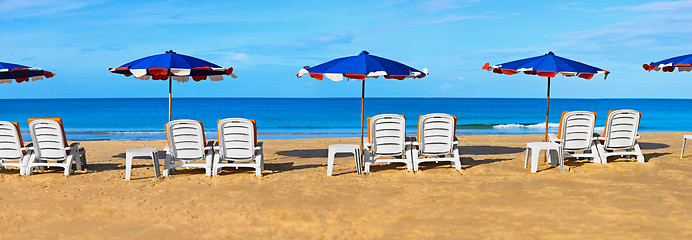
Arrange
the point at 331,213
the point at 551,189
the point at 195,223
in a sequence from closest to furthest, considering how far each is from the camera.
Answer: the point at 195,223 → the point at 331,213 → the point at 551,189

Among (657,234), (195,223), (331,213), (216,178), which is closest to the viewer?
(657,234)

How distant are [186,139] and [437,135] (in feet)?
11.2

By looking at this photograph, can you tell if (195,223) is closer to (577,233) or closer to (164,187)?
(164,187)

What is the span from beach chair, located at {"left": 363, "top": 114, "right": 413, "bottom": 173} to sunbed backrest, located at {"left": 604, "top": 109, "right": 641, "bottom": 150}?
305 centimetres

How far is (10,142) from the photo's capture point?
297 inches

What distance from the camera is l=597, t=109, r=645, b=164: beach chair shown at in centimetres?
818

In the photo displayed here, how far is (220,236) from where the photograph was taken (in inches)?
171

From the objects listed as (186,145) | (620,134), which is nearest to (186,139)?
(186,145)

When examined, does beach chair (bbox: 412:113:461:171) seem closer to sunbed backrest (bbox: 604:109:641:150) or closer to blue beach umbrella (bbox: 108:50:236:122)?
sunbed backrest (bbox: 604:109:641:150)

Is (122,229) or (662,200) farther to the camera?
(662,200)

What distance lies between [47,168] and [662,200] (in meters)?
7.86

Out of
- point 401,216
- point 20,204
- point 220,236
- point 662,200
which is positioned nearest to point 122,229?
point 220,236

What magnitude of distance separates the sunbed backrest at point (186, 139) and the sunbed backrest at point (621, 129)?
582 centimetres

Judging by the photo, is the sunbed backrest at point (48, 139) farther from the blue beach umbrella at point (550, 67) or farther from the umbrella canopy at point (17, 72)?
the blue beach umbrella at point (550, 67)
